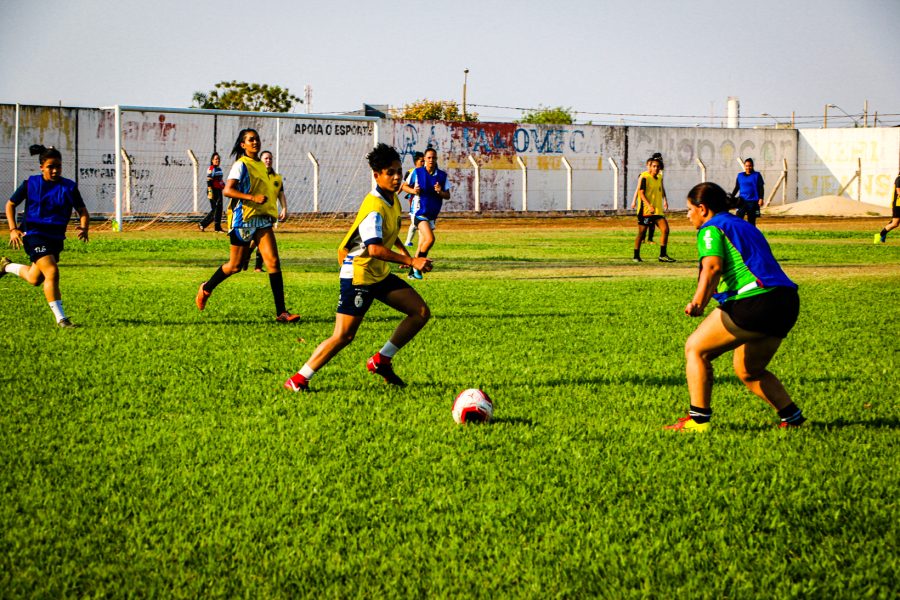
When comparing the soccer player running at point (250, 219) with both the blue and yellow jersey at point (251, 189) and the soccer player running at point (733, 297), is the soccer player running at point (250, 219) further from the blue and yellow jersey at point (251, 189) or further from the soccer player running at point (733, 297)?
the soccer player running at point (733, 297)

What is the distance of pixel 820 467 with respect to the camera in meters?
5.10

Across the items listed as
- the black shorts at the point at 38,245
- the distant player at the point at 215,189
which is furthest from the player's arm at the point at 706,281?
the distant player at the point at 215,189

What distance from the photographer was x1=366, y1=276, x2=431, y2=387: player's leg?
7070 millimetres

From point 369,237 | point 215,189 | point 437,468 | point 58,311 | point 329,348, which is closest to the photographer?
point 437,468

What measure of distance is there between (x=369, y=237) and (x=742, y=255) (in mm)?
2507

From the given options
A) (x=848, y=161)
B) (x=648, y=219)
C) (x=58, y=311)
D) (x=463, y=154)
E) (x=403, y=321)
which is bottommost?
(x=58, y=311)

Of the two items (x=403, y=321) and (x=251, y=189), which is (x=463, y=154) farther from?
(x=403, y=321)

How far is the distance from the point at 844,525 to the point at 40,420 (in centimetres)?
453

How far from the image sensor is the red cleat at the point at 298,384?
22.6ft

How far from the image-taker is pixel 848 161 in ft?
174

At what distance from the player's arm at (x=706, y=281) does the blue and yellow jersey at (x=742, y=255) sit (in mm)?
46

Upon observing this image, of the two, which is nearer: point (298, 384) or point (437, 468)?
point (437, 468)

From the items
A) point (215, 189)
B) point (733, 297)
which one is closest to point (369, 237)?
point (733, 297)

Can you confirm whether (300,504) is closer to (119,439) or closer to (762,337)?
(119,439)
